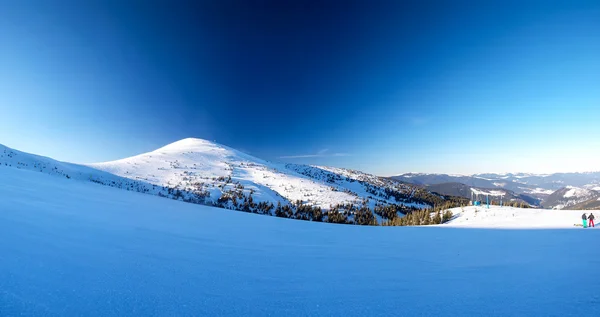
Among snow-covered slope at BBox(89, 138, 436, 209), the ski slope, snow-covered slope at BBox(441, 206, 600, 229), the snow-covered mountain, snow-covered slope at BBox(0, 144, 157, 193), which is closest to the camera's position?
the ski slope

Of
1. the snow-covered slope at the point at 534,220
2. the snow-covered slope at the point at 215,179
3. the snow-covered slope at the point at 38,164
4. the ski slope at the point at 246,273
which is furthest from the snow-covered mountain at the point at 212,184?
the ski slope at the point at 246,273

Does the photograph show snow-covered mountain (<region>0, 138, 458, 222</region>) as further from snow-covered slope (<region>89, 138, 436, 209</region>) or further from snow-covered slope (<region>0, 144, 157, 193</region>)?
snow-covered slope (<region>0, 144, 157, 193</region>)

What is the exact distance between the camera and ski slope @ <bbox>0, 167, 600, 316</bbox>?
2.69 meters

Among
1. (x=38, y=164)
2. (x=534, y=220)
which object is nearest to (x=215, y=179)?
(x=38, y=164)

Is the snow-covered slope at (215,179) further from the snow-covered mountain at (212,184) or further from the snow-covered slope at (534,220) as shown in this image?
the snow-covered slope at (534,220)

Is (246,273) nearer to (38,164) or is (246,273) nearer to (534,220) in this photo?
(534,220)

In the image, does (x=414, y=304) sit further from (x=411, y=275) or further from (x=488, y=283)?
(x=488, y=283)

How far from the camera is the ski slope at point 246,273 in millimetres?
2688

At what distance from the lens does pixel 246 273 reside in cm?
395

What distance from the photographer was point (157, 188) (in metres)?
83.4

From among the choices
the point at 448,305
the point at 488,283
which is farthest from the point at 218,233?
the point at 488,283

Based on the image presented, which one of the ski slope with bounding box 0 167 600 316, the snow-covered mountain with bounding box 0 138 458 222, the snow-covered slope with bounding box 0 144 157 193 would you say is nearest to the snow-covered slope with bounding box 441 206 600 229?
the ski slope with bounding box 0 167 600 316

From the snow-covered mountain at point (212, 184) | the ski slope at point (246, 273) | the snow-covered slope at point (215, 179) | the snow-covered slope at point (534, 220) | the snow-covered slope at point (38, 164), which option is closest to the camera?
the ski slope at point (246, 273)

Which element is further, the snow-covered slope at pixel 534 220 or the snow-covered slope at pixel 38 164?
the snow-covered slope at pixel 38 164
